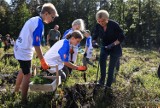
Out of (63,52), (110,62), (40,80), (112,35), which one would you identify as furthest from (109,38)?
(40,80)

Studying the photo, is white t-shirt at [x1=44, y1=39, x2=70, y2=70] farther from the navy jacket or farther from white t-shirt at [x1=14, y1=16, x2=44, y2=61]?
the navy jacket

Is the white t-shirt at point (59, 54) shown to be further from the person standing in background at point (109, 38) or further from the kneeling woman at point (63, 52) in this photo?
the person standing in background at point (109, 38)


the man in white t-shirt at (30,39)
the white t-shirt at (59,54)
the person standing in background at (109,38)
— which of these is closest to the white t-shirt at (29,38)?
the man in white t-shirt at (30,39)

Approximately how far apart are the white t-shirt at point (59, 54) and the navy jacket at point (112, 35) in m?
0.99

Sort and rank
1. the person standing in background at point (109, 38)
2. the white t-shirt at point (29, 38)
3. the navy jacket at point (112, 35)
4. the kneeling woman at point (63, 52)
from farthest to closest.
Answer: the navy jacket at point (112, 35) < the person standing in background at point (109, 38) < the kneeling woman at point (63, 52) < the white t-shirt at point (29, 38)

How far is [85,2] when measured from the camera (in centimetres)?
5709

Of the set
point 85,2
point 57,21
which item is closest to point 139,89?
point 57,21

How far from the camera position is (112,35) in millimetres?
6375

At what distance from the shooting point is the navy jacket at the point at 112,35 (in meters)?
6.27

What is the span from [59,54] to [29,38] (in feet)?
2.62

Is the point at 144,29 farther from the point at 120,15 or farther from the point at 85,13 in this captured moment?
the point at 85,13

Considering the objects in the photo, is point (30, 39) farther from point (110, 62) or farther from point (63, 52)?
point (110, 62)

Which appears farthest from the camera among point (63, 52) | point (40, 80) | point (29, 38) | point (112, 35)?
point (112, 35)

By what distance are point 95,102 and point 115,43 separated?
1461mm
